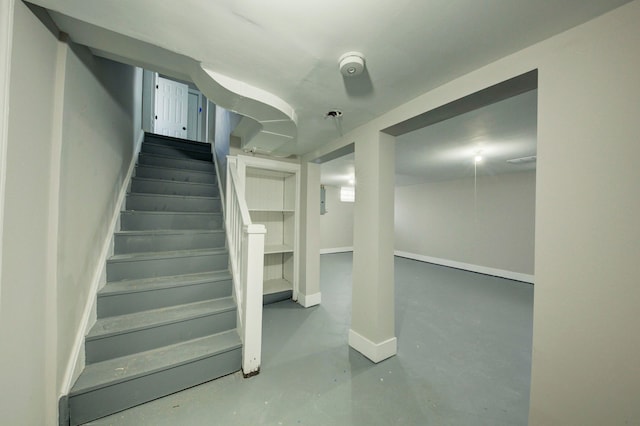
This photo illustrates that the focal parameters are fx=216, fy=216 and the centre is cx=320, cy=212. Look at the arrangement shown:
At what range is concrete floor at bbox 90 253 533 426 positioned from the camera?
1396mm

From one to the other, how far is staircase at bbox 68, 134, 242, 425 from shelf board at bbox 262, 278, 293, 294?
45.4 inches

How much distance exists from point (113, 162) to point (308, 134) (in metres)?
1.87

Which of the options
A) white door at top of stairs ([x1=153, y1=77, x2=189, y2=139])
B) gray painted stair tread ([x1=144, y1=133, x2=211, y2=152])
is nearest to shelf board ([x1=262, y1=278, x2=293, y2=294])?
gray painted stair tread ([x1=144, y1=133, x2=211, y2=152])

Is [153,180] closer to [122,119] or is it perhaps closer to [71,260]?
[122,119]

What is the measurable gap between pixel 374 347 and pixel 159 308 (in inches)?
73.9

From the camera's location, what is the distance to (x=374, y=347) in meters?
1.94

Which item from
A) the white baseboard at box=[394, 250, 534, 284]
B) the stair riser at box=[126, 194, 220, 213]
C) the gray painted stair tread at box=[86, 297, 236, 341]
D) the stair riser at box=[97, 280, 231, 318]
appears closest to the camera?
the gray painted stair tread at box=[86, 297, 236, 341]

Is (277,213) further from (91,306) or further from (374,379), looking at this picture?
(374,379)

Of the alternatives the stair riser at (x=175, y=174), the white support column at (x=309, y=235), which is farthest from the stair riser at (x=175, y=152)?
the white support column at (x=309, y=235)

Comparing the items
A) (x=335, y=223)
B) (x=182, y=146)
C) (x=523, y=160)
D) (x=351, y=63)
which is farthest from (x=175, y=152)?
(x=523, y=160)

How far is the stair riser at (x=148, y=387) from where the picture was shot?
129 cm

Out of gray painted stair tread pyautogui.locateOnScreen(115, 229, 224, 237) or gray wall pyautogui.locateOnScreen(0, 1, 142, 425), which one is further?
gray painted stair tread pyautogui.locateOnScreen(115, 229, 224, 237)

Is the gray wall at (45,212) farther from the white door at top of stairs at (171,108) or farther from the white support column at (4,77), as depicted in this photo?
the white door at top of stairs at (171,108)

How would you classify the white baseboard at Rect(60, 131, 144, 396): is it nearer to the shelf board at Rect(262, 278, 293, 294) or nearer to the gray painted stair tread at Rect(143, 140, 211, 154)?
the gray painted stair tread at Rect(143, 140, 211, 154)
